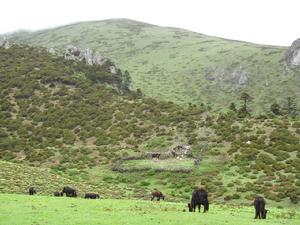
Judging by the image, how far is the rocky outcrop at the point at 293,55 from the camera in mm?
177625

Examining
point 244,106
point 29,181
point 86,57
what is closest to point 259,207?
point 29,181

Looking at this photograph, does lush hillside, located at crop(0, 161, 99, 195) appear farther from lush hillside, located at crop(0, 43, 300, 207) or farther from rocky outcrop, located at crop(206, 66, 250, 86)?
rocky outcrop, located at crop(206, 66, 250, 86)

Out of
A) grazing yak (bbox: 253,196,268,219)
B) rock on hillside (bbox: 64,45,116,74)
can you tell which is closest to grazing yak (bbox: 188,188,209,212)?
grazing yak (bbox: 253,196,268,219)

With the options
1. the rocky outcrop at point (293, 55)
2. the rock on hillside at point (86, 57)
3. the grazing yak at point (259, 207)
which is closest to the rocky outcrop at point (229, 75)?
the rocky outcrop at point (293, 55)

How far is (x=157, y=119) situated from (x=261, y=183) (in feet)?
106

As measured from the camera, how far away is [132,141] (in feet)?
284

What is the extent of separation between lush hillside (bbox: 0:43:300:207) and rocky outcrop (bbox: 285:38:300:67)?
298 ft

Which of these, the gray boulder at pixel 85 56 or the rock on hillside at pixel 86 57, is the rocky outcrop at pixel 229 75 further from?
the gray boulder at pixel 85 56

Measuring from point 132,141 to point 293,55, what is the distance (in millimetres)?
111545

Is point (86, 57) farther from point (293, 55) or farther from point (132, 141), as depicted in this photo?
point (293, 55)

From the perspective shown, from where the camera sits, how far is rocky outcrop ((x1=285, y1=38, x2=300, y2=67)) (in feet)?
583

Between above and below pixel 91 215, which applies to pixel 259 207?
above

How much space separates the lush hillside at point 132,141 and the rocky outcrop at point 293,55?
90869mm

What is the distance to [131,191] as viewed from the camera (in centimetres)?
6300
